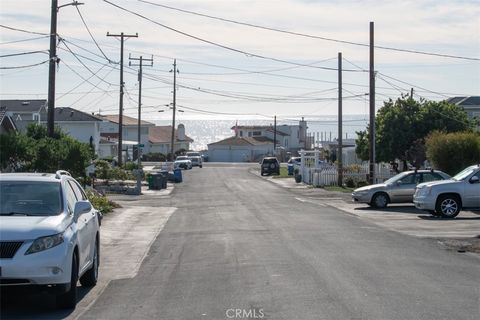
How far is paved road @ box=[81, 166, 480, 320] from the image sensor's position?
9422 millimetres

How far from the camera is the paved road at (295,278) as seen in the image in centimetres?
942

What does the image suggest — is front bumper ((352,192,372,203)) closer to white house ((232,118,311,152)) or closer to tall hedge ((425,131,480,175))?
tall hedge ((425,131,480,175))

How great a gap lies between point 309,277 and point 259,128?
5020 inches

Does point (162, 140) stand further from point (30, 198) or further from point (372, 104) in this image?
point (30, 198)

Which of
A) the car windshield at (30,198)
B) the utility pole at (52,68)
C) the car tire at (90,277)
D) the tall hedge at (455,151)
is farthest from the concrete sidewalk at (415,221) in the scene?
the car windshield at (30,198)

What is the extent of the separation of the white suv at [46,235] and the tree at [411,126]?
37.4m

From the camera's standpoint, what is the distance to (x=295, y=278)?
11672 millimetres

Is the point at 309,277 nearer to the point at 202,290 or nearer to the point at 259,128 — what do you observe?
the point at 202,290

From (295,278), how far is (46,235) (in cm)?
405

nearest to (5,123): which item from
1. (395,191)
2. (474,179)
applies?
(395,191)

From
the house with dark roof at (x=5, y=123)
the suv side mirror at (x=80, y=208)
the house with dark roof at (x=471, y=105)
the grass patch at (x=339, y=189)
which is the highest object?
the house with dark roof at (x=471, y=105)

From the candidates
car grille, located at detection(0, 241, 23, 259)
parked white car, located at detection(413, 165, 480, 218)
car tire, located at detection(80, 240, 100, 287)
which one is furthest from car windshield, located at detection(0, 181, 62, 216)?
parked white car, located at detection(413, 165, 480, 218)

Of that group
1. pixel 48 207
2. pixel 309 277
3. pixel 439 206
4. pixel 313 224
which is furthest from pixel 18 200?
pixel 439 206

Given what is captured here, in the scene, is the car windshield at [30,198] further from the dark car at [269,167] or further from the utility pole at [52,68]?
the dark car at [269,167]
